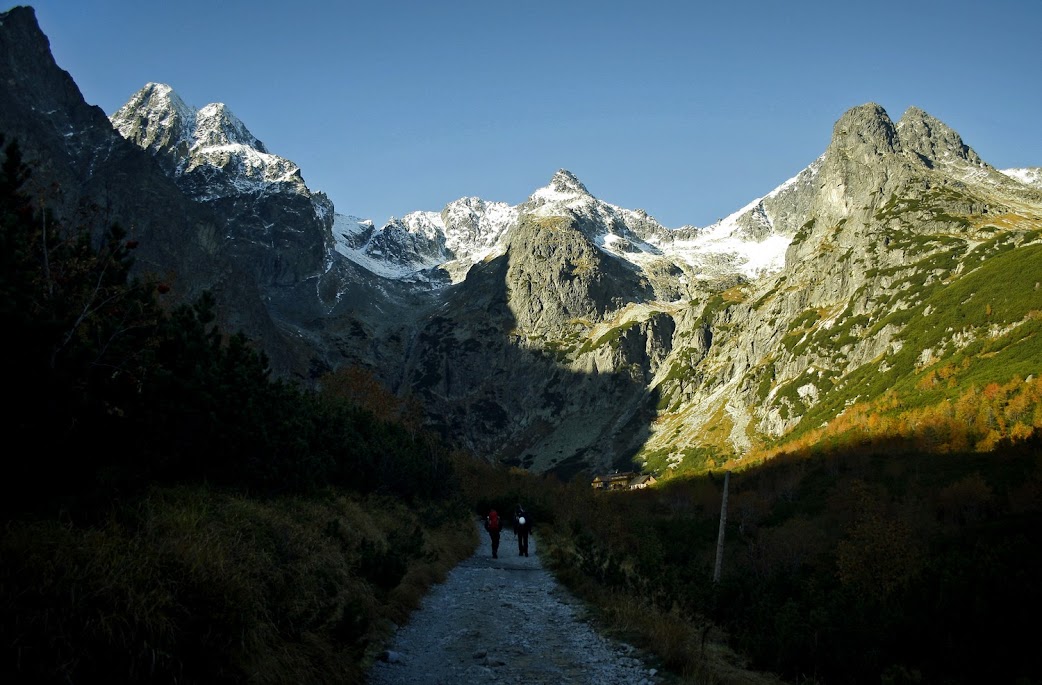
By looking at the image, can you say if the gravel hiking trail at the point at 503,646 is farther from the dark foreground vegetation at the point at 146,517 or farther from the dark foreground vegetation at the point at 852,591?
the dark foreground vegetation at the point at 852,591

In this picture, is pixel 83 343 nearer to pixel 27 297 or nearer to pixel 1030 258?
pixel 27 297

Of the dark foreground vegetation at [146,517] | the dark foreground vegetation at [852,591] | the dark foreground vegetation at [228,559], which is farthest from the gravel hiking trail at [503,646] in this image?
the dark foreground vegetation at [852,591]

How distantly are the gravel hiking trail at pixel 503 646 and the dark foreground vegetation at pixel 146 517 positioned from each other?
79 centimetres

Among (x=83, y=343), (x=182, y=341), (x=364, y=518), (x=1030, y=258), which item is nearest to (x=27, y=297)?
(x=83, y=343)

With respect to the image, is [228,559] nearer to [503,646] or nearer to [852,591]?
[503,646]

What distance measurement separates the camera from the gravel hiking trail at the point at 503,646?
1135 centimetres

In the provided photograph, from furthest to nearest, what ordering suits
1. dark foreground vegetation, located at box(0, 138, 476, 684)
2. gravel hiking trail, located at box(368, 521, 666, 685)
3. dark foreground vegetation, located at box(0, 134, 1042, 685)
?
gravel hiking trail, located at box(368, 521, 666, 685) < dark foreground vegetation, located at box(0, 134, 1042, 685) < dark foreground vegetation, located at box(0, 138, 476, 684)

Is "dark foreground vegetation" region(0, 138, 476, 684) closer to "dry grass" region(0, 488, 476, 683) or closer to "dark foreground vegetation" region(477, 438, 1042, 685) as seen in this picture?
"dry grass" region(0, 488, 476, 683)

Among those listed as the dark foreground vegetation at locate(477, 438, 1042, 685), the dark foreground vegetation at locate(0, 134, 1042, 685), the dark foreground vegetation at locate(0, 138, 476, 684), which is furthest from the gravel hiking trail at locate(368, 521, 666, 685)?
the dark foreground vegetation at locate(477, 438, 1042, 685)

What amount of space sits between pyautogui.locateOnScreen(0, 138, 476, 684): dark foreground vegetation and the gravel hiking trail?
2.58 ft

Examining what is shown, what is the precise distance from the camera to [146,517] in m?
10.1

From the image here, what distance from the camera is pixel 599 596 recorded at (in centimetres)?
2019

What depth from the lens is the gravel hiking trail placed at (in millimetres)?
11352

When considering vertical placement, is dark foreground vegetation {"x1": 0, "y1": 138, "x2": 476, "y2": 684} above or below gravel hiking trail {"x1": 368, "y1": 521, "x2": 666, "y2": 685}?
above
